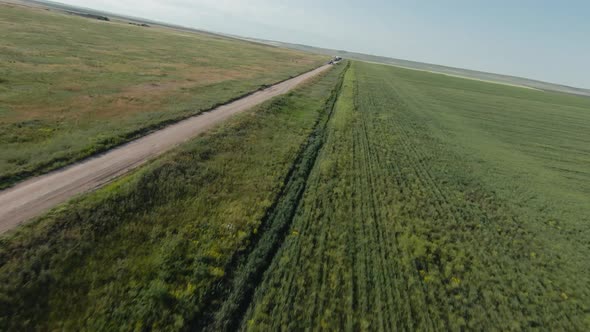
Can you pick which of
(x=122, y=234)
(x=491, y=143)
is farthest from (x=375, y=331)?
(x=491, y=143)

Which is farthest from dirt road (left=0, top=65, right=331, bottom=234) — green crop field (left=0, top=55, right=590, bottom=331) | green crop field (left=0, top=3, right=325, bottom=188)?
green crop field (left=0, top=55, right=590, bottom=331)

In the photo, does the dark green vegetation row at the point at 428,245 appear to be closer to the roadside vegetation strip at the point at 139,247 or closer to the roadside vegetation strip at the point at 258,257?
the roadside vegetation strip at the point at 258,257

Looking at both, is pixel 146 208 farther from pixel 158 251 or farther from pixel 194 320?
pixel 194 320

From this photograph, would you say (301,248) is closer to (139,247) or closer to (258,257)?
(258,257)

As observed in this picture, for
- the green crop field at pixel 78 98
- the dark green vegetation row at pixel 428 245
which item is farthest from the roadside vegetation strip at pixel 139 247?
the green crop field at pixel 78 98

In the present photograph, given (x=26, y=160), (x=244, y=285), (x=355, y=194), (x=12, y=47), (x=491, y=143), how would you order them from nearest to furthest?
(x=244, y=285) → (x=26, y=160) → (x=355, y=194) → (x=491, y=143) → (x=12, y=47)

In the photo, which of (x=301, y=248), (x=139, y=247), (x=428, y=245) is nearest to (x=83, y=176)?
(x=139, y=247)
